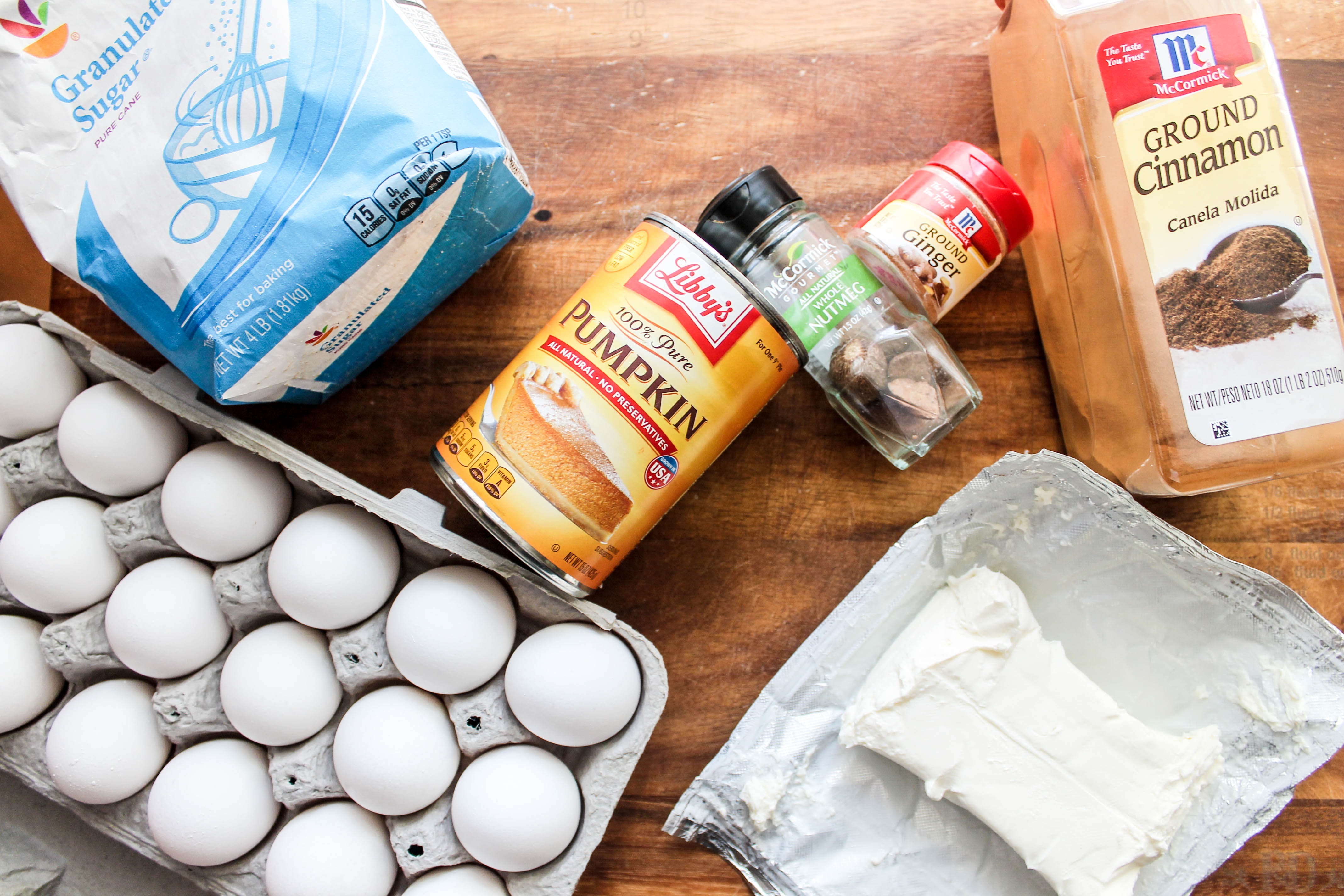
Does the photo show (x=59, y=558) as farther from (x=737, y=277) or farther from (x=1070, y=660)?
(x=1070, y=660)

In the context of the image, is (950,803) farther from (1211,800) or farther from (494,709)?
(494,709)

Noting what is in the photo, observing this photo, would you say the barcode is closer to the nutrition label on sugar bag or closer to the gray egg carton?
the gray egg carton

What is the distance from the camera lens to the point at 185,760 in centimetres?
83

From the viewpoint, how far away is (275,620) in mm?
893

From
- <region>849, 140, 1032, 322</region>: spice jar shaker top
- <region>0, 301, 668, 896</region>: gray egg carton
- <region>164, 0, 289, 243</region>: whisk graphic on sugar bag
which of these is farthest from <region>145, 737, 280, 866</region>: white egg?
<region>849, 140, 1032, 322</region>: spice jar shaker top

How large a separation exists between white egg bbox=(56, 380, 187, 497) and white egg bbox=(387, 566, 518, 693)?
321mm

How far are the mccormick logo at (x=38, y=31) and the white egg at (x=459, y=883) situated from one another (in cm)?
90

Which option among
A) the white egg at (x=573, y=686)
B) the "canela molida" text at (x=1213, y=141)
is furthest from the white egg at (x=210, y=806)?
the "canela molida" text at (x=1213, y=141)

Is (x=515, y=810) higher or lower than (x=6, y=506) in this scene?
lower

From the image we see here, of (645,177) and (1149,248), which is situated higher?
(645,177)

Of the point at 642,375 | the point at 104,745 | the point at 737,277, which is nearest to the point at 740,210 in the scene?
the point at 737,277

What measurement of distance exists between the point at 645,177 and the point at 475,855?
0.81m

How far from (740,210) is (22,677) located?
0.95m

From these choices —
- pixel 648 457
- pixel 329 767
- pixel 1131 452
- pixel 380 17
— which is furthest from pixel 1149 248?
pixel 329 767
